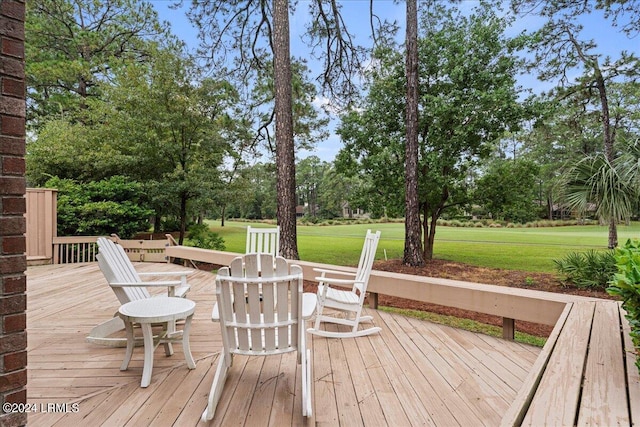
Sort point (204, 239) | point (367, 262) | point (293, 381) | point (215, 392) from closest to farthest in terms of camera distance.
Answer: point (215, 392) → point (293, 381) → point (367, 262) → point (204, 239)

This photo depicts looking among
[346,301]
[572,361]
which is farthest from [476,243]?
[572,361]

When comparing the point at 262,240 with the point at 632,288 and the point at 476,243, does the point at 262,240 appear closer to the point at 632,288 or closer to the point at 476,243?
the point at 632,288

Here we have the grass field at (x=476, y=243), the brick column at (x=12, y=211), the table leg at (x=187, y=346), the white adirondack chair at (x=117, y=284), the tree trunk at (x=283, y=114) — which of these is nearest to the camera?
the brick column at (x=12, y=211)

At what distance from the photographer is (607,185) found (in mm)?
3896

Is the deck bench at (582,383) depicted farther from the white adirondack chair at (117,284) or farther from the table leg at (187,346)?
the white adirondack chair at (117,284)

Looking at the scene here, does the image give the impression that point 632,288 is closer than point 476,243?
Yes

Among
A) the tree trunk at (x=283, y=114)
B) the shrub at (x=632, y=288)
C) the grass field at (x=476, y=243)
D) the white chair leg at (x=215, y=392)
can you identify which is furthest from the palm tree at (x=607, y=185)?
the white chair leg at (x=215, y=392)

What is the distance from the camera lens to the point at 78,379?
238 cm

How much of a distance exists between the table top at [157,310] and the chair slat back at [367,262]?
5.22 ft

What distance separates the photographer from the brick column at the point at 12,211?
1129 millimetres

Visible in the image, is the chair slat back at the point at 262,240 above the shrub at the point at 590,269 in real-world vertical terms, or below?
above

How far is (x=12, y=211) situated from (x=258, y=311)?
1.25 metres

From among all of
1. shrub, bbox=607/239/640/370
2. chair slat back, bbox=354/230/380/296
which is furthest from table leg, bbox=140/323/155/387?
shrub, bbox=607/239/640/370

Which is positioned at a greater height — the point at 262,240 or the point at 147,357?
the point at 262,240
